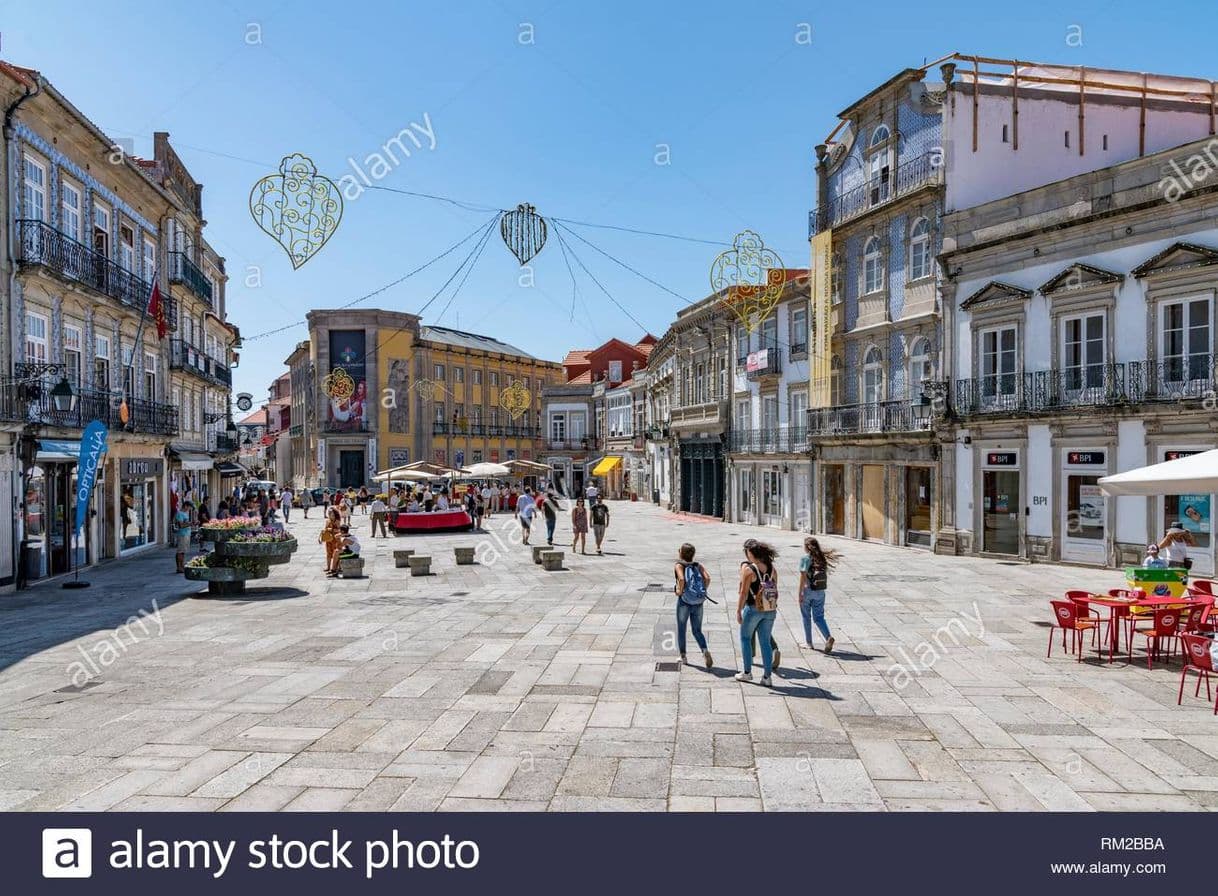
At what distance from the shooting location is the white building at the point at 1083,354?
56.7 feet

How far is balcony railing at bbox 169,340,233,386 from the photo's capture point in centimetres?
2895

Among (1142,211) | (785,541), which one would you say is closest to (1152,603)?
(1142,211)

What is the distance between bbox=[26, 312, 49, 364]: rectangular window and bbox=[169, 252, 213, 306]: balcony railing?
998cm

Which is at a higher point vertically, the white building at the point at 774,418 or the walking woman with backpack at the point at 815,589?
the white building at the point at 774,418

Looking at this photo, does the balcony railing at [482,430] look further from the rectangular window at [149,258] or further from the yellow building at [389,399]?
the rectangular window at [149,258]

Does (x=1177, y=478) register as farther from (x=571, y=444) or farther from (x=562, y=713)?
(x=571, y=444)

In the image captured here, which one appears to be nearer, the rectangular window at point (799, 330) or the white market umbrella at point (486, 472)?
the rectangular window at point (799, 330)

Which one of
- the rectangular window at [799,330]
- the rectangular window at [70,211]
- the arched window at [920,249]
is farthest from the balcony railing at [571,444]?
the rectangular window at [70,211]

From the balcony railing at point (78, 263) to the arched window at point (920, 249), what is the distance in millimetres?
22219

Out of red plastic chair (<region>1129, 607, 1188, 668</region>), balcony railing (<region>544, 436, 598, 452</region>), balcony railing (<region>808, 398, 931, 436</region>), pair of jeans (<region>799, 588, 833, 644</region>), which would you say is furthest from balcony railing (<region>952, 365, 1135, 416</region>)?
balcony railing (<region>544, 436, 598, 452</region>)

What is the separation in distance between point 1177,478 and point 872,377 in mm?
17359

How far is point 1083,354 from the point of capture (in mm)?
19516

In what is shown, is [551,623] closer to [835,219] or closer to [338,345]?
[835,219]
